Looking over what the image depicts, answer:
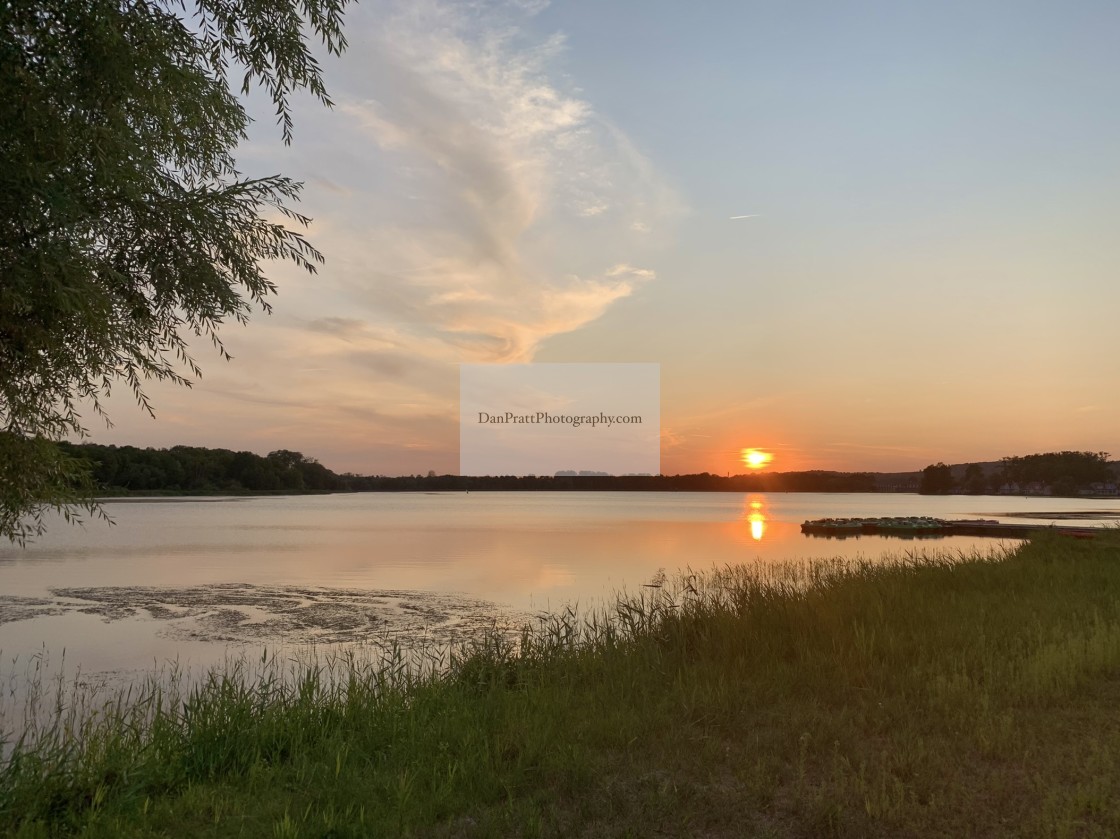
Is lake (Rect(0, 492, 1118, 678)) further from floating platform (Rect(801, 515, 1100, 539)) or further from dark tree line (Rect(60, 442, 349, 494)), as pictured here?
dark tree line (Rect(60, 442, 349, 494))

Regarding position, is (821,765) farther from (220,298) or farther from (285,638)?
(285,638)

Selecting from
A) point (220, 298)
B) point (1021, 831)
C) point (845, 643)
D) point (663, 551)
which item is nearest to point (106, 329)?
point (220, 298)

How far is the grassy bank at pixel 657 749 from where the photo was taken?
510 centimetres

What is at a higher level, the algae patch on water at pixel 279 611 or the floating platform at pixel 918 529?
the algae patch on water at pixel 279 611

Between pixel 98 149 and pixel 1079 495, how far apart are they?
21649 cm

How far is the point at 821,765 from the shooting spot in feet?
19.6

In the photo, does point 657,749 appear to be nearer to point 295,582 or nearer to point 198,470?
point 295,582

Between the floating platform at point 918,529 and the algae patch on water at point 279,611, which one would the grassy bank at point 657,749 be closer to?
the algae patch on water at point 279,611

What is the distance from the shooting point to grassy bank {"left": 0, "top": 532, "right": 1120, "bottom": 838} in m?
5.10

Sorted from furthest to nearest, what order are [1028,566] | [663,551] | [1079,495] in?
1. [1079,495]
2. [663,551]
3. [1028,566]

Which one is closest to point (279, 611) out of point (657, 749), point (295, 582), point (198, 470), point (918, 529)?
point (295, 582)

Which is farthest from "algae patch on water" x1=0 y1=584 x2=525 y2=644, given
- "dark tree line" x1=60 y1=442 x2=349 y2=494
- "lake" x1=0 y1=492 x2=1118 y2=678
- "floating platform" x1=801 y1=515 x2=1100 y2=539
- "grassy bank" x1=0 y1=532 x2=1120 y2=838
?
"dark tree line" x1=60 y1=442 x2=349 y2=494

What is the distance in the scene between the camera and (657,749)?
637 centimetres

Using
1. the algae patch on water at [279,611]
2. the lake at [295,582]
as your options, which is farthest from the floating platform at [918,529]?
the algae patch on water at [279,611]
